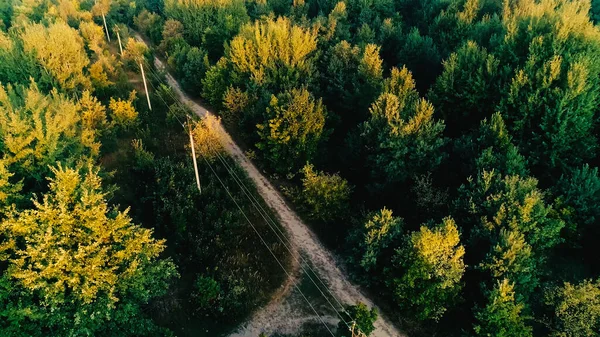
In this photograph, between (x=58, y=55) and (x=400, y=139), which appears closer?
(x=400, y=139)

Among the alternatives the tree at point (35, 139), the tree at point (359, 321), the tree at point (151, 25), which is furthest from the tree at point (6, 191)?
the tree at point (151, 25)

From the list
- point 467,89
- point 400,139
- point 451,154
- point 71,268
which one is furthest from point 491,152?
point 71,268

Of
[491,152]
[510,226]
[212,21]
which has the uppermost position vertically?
[491,152]

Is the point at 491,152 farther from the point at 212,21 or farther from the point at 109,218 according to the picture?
the point at 212,21

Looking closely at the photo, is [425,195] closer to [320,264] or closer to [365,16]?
[320,264]

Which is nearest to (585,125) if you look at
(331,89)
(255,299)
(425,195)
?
(425,195)

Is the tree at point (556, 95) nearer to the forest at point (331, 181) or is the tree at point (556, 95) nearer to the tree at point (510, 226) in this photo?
the forest at point (331, 181)

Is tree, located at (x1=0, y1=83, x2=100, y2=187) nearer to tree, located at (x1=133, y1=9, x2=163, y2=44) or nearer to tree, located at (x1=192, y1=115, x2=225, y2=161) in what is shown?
tree, located at (x1=192, y1=115, x2=225, y2=161)
